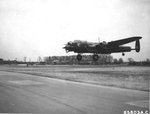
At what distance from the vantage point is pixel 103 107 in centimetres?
1023

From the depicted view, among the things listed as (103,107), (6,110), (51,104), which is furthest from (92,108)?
(6,110)

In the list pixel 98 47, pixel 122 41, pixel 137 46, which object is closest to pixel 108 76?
pixel 98 47

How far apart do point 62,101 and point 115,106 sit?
9.17 feet

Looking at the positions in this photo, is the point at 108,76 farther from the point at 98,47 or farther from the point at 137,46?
the point at 137,46

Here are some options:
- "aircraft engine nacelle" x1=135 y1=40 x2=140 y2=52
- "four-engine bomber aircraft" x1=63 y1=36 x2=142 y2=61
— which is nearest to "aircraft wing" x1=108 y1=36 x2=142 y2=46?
"four-engine bomber aircraft" x1=63 y1=36 x2=142 y2=61

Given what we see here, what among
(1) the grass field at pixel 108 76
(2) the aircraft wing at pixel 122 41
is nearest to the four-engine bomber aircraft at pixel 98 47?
(2) the aircraft wing at pixel 122 41

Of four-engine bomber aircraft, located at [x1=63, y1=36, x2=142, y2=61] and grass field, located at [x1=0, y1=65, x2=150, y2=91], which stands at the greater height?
four-engine bomber aircraft, located at [x1=63, y1=36, x2=142, y2=61]

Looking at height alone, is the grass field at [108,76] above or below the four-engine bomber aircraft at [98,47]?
below

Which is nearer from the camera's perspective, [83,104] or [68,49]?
[83,104]

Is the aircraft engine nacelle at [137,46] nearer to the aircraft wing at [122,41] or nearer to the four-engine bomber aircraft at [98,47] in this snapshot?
the four-engine bomber aircraft at [98,47]

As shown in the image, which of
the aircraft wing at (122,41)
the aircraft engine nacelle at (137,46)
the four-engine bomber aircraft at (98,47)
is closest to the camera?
the four-engine bomber aircraft at (98,47)

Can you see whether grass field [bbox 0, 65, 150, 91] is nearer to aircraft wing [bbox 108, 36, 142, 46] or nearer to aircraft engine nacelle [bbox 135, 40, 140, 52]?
aircraft engine nacelle [bbox 135, 40, 140, 52]

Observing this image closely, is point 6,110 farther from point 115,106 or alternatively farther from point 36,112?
point 115,106

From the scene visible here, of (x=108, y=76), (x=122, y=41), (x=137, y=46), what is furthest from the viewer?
(x=137, y=46)
